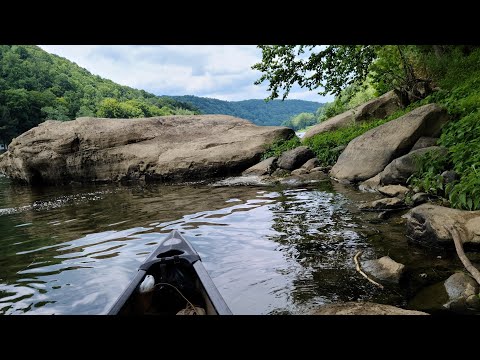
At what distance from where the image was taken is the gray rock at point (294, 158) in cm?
1342

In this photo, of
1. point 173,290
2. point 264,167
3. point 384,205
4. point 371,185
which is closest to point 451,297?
point 173,290

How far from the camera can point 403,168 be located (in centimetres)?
777

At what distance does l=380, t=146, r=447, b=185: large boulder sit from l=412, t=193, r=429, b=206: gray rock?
4.11 ft

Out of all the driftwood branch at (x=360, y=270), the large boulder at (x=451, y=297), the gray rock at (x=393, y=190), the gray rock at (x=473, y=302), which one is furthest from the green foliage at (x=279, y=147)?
the gray rock at (x=473, y=302)

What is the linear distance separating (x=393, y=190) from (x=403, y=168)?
63 cm

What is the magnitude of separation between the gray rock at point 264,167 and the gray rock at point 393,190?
6.10 meters

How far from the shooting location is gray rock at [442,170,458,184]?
19.5 feet

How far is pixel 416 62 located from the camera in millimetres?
13664

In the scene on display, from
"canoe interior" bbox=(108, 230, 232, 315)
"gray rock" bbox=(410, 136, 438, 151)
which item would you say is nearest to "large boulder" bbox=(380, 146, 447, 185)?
"gray rock" bbox=(410, 136, 438, 151)

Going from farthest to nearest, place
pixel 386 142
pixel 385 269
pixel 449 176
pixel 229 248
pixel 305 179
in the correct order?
1. pixel 305 179
2. pixel 386 142
3. pixel 449 176
4. pixel 229 248
5. pixel 385 269

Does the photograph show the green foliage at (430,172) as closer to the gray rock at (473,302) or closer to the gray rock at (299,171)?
the gray rock at (473,302)

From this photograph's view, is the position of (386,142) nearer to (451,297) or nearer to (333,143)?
(333,143)
